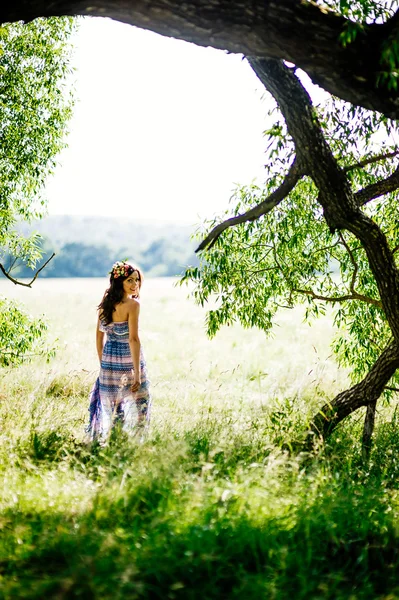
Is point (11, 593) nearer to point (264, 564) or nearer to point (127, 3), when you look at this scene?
point (264, 564)

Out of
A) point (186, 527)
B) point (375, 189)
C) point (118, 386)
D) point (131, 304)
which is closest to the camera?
point (186, 527)

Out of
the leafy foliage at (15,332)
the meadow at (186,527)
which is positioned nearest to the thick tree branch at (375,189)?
the meadow at (186,527)

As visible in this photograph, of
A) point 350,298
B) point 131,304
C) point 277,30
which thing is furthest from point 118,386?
point 277,30

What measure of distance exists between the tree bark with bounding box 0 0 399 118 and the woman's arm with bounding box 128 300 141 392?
326 centimetres

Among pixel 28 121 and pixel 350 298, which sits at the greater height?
pixel 28 121

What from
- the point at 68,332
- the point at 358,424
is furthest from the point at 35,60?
the point at 68,332

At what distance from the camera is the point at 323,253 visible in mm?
7582

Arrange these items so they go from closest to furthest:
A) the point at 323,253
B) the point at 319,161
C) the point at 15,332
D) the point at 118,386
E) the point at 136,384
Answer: the point at 319,161, the point at 136,384, the point at 118,386, the point at 323,253, the point at 15,332

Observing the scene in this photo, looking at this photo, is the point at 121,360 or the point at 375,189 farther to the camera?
the point at 121,360

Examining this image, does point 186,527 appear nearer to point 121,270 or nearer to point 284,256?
point 121,270

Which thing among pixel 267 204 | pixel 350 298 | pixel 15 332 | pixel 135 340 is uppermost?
pixel 15 332

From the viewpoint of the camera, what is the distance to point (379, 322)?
8.10m

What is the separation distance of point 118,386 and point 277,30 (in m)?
4.48

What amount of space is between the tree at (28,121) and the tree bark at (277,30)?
211 inches
